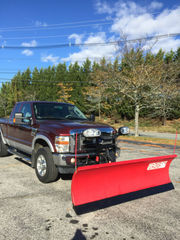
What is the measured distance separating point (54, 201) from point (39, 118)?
86.1 inches

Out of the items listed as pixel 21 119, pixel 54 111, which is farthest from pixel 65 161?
pixel 21 119

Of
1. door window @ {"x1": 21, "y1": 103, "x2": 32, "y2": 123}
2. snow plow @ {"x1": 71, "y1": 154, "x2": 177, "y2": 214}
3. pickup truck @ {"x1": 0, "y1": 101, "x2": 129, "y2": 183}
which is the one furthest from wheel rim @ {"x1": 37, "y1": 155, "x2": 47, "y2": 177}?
snow plow @ {"x1": 71, "y1": 154, "x2": 177, "y2": 214}

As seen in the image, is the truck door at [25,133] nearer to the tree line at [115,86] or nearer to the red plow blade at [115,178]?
the red plow blade at [115,178]

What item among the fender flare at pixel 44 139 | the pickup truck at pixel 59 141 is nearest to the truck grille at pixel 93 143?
the pickup truck at pixel 59 141

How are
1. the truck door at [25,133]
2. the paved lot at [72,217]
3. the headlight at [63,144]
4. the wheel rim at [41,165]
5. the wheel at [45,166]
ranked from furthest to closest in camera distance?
the truck door at [25,133], the wheel rim at [41,165], the wheel at [45,166], the headlight at [63,144], the paved lot at [72,217]

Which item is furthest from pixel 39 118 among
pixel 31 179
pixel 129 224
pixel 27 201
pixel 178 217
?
pixel 178 217

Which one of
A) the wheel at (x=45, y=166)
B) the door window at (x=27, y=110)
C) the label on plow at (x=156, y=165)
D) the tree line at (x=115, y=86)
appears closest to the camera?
the label on plow at (x=156, y=165)

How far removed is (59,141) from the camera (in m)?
4.12

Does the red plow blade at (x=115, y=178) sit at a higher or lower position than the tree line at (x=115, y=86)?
lower

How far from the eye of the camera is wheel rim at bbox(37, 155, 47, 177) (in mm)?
4453

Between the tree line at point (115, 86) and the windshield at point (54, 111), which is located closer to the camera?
the windshield at point (54, 111)

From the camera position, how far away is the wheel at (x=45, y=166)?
425 centimetres

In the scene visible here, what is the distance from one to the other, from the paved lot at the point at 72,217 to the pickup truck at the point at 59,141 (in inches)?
21.2

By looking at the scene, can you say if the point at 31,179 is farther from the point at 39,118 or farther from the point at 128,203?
the point at 128,203
